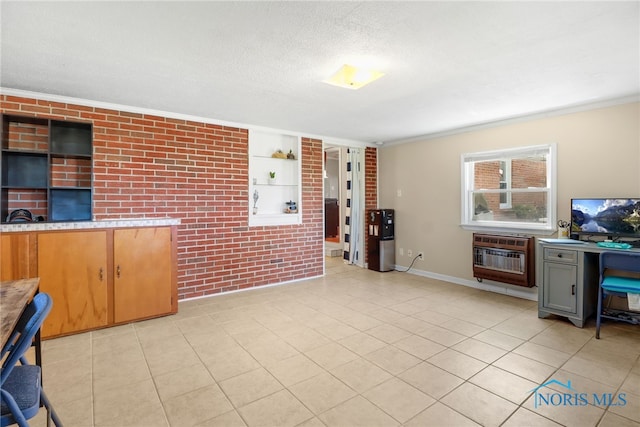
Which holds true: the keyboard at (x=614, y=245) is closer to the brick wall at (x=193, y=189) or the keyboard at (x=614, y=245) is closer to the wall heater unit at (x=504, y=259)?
the wall heater unit at (x=504, y=259)

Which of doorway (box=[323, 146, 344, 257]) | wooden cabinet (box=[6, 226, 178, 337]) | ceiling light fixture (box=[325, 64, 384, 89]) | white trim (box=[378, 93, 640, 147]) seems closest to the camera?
ceiling light fixture (box=[325, 64, 384, 89])

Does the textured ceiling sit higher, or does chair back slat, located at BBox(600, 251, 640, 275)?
the textured ceiling

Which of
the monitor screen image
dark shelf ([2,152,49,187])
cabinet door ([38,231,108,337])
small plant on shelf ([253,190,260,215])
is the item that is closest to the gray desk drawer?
the monitor screen image

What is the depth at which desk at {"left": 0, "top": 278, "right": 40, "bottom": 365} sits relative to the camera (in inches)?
51.5

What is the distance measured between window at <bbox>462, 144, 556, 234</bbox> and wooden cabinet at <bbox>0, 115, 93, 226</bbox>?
4817 millimetres

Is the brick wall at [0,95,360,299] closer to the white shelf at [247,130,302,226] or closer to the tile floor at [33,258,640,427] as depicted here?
the white shelf at [247,130,302,226]

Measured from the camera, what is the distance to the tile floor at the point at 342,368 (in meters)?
1.87

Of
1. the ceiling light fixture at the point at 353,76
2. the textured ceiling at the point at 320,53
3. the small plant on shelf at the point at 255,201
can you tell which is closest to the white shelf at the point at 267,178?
the small plant on shelf at the point at 255,201

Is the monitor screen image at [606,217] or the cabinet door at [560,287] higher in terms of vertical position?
the monitor screen image at [606,217]

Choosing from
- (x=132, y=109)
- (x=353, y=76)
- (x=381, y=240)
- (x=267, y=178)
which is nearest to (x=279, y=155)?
(x=267, y=178)

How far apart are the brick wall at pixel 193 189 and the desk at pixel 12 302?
1.71m

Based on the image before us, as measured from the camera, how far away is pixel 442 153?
4.97m

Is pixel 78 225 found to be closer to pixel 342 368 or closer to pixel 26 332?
pixel 26 332

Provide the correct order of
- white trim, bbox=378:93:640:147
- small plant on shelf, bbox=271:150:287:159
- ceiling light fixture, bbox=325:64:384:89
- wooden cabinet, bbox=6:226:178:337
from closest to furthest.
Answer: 1. ceiling light fixture, bbox=325:64:384:89
2. wooden cabinet, bbox=6:226:178:337
3. white trim, bbox=378:93:640:147
4. small plant on shelf, bbox=271:150:287:159
